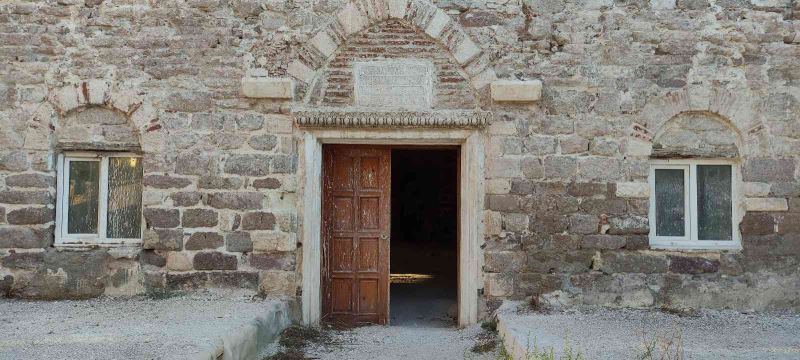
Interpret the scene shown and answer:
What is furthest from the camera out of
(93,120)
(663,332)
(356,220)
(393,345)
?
(356,220)

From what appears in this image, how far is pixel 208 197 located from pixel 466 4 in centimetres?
288

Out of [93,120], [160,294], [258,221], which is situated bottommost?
[160,294]

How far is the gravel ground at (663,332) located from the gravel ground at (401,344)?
438 mm

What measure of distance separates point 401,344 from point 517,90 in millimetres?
2422

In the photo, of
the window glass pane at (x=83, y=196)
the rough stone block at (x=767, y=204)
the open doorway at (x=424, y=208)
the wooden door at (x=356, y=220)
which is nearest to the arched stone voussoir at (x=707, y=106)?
the rough stone block at (x=767, y=204)

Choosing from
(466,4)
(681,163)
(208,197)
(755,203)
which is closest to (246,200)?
(208,197)

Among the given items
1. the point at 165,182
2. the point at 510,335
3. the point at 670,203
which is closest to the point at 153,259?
the point at 165,182

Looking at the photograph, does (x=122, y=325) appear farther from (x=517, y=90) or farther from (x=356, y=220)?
(x=517, y=90)

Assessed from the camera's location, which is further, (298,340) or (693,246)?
(693,246)

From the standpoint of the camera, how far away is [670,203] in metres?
6.06

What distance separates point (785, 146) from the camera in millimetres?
5836

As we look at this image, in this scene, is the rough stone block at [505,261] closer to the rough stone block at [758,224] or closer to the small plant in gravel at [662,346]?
the small plant in gravel at [662,346]

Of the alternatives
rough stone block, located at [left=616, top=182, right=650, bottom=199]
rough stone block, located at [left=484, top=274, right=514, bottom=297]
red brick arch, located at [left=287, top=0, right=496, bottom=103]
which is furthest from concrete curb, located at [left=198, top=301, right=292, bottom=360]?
rough stone block, located at [left=616, top=182, right=650, bottom=199]

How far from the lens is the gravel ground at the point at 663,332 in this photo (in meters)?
Answer: 4.35
